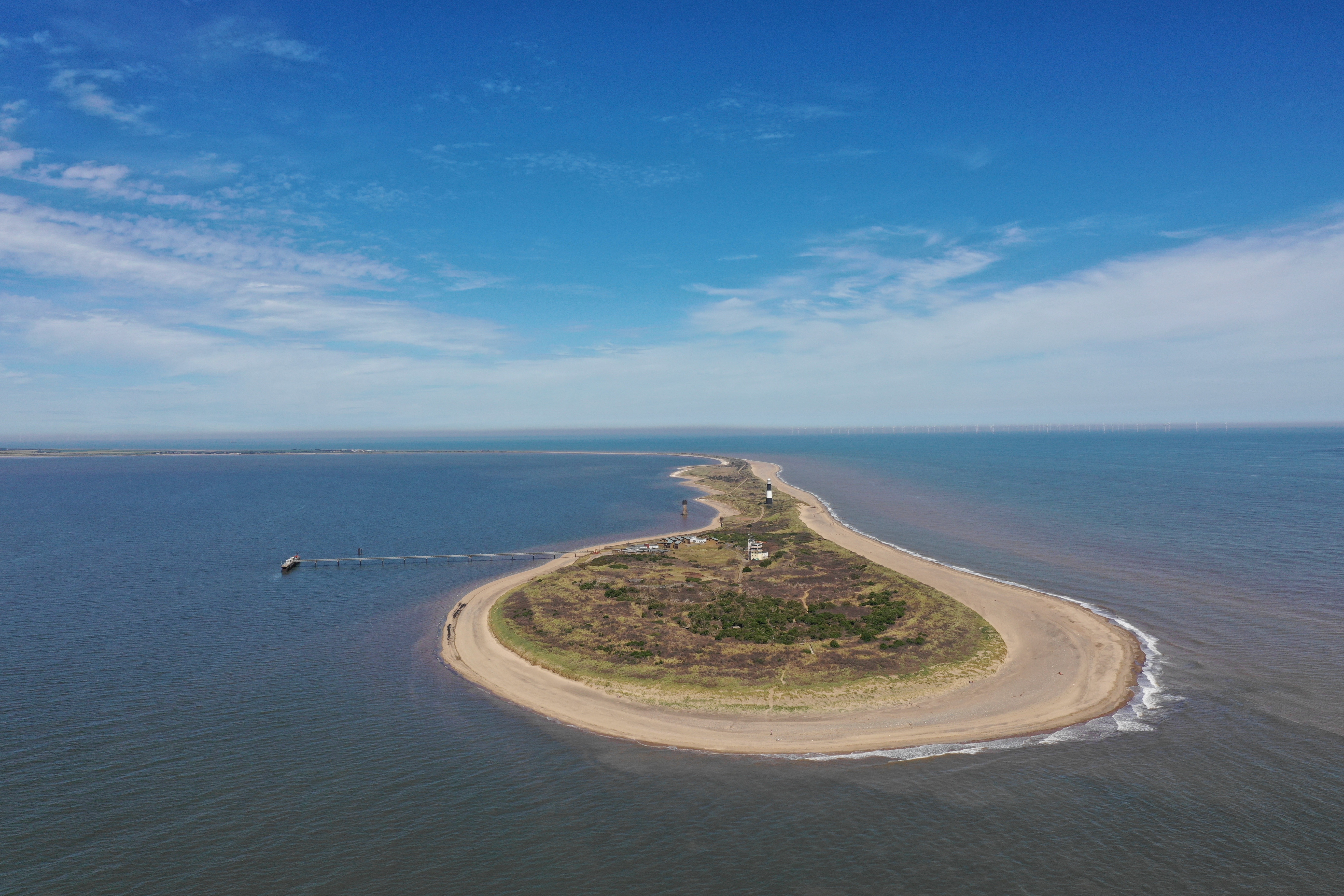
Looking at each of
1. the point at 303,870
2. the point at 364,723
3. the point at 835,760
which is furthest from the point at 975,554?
the point at 303,870

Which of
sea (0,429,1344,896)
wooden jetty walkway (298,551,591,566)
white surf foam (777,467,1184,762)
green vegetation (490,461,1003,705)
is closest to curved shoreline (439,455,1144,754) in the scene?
white surf foam (777,467,1184,762)

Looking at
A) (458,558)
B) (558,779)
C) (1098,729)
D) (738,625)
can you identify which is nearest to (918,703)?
(1098,729)

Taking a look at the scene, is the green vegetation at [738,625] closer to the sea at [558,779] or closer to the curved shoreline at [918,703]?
the curved shoreline at [918,703]

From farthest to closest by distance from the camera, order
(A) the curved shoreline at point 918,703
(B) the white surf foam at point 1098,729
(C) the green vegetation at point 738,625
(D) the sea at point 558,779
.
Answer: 1. (C) the green vegetation at point 738,625
2. (A) the curved shoreline at point 918,703
3. (B) the white surf foam at point 1098,729
4. (D) the sea at point 558,779

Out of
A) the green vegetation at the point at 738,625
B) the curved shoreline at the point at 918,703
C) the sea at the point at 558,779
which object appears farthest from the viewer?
the green vegetation at the point at 738,625

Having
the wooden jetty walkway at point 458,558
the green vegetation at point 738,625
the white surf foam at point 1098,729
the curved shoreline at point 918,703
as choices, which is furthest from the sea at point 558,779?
the wooden jetty walkway at point 458,558

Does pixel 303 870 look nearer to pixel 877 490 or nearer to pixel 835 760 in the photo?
pixel 835 760

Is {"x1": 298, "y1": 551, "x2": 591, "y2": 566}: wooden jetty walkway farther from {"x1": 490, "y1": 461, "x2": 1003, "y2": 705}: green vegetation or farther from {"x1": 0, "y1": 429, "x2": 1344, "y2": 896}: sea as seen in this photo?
{"x1": 0, "y1": 429, "x2": 1344, "y2": 896}: sea
